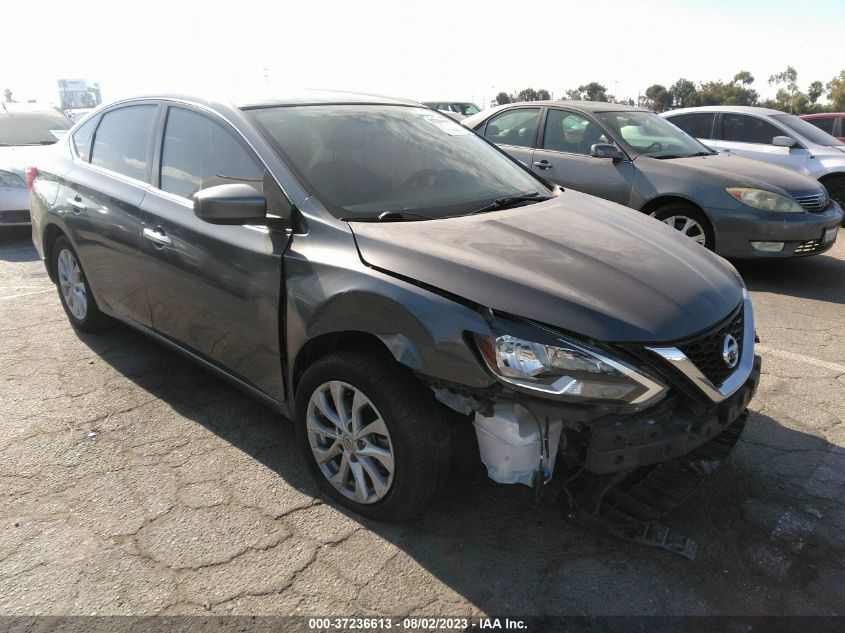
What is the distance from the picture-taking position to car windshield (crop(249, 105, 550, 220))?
288cm

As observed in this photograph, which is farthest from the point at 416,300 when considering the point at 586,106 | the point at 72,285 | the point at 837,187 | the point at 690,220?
the point at 837,187

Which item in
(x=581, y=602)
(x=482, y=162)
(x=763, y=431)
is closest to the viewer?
(x=581, y=602)

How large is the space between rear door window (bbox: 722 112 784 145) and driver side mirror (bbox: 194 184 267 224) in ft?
26.1

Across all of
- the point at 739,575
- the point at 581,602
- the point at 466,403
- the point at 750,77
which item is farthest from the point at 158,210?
the point at 750,77

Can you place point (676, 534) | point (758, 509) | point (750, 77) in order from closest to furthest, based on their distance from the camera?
point (676, 534)
point (758, 509)
point (750, 77)

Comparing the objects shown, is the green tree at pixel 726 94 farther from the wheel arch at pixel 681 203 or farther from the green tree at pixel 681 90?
the wheel arch at pixel 681 203

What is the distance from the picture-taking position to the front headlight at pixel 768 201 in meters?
5.80

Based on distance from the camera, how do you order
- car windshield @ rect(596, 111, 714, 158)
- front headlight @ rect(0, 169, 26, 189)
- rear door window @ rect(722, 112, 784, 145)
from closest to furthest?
car windshield @ rect(596, 111, 714, 158) → front headlight @ rect(0, 169, 26, 189) → rear door window @ rect(722, 112, 784, 145)

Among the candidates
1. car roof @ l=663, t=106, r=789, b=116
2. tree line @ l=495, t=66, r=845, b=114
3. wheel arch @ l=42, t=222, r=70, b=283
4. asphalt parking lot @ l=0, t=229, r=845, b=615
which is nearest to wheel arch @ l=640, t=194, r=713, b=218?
asphalt parking lot @ l=0, t=229, r=845, b=615

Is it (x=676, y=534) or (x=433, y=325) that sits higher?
(x=433, y=325)

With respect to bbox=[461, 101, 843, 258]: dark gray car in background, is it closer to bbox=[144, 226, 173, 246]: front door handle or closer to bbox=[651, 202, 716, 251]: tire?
bbox=[651, 202, 716, 251]: tire

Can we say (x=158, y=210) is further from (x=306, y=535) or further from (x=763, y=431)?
(x=763, y=431)

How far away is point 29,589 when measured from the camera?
93.0 inches

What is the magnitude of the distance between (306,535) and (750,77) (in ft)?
301
